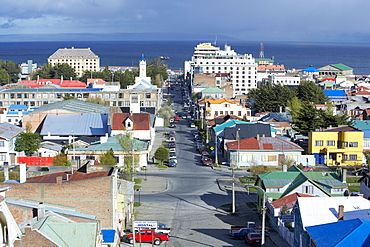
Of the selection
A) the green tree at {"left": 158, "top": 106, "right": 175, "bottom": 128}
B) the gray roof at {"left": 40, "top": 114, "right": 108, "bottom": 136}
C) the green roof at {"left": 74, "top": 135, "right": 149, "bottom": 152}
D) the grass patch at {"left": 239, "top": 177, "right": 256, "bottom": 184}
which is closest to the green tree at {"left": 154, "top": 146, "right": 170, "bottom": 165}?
the green roof at {"left": 74, "top": 135, "right": 149, "bottom": 152}

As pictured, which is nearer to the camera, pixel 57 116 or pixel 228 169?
pixel 228 169

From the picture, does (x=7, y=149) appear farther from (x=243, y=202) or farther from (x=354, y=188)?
(x=354, y=188)

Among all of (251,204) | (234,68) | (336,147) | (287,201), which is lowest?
(251,204)

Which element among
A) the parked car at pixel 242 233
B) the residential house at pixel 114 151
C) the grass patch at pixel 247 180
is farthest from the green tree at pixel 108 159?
the parked car at pixel 242 233

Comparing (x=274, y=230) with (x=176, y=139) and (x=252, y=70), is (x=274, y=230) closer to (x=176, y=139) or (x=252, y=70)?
(x=176, y=139)

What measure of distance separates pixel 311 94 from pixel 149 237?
63786 millimetres

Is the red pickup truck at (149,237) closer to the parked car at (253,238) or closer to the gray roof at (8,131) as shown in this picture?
the parked car at (253,238)

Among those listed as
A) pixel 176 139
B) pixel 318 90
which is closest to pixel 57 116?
pixel 176 139

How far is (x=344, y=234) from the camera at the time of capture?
76.0 ft

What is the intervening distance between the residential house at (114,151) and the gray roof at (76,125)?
254 inches

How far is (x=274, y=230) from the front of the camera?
114ft

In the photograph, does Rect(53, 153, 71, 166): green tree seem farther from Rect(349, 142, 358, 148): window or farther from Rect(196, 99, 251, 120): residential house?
Rect(196, 99, 251, 120): residential house

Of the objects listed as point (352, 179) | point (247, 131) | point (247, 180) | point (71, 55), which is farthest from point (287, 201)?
point (71, 55)

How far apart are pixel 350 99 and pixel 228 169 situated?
45.4 m
